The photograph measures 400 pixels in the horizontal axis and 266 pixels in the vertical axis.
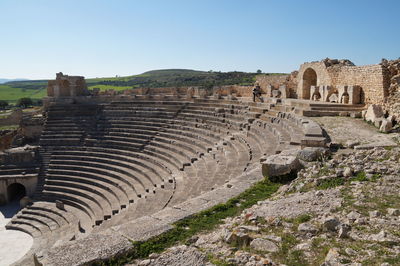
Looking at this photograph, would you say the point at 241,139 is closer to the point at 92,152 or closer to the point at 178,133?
the point at 178,133

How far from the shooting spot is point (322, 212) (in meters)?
4.02

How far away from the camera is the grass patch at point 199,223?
12.3ft

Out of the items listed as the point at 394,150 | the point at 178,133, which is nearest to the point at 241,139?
the point at 178,133

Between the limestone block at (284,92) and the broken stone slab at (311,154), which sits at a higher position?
the limestone block at (284,92)

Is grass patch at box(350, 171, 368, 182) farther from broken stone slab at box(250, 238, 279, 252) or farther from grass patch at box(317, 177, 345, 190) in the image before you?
broken stone slab at box(250, 238, 279, 252)

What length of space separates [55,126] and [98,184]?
26.3 ft

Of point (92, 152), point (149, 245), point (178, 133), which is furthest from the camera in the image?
point (92, 152)

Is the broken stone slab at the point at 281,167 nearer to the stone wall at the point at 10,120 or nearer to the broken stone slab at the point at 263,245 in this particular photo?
the broken stone slab at the point at 263,245

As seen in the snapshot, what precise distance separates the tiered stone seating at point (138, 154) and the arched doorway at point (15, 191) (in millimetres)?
1972

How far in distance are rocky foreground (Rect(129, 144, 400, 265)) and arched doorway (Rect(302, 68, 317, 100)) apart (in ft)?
43.1

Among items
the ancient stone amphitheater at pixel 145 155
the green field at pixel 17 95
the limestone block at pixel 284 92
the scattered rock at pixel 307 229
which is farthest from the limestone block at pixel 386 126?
the green field at pixel 17 95

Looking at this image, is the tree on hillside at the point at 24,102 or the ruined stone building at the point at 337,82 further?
the tree on hillside at the point at 24,102

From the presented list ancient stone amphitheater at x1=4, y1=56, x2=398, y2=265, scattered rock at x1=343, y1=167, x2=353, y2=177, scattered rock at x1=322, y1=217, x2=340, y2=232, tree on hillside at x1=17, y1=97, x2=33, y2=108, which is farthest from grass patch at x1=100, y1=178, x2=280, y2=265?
tree on hillside at x1=17, y1=97, x2=33, y2=108

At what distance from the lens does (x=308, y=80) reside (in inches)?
703
